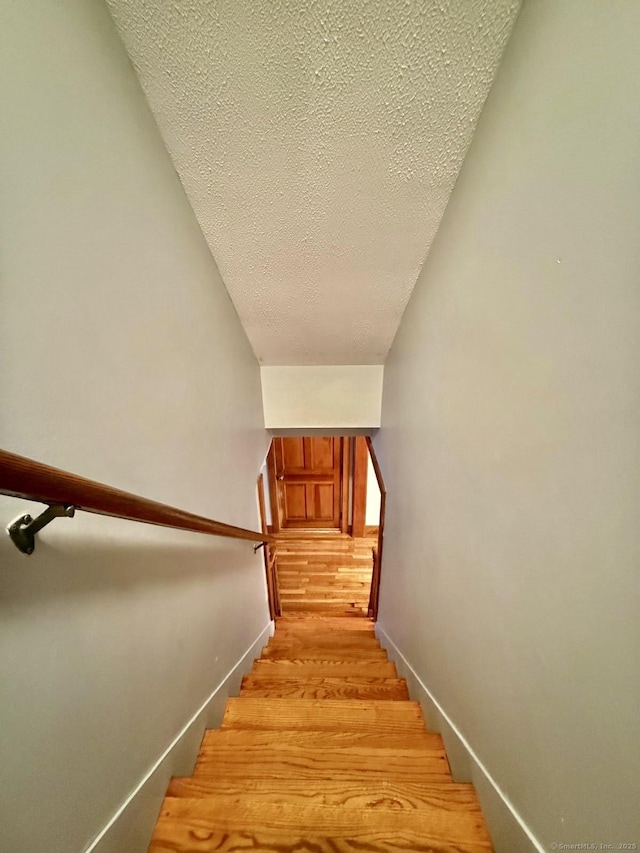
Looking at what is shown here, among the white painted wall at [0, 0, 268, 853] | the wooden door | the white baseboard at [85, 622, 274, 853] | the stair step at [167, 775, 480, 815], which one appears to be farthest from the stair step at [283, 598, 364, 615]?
the stair step at [167, 775, 480, 815]

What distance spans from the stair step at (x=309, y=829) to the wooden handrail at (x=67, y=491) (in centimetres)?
77

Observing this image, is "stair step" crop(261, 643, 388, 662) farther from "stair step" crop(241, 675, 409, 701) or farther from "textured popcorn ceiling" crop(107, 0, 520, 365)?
"textured popcorn ceiling" crop(107, 0, 520, 365)

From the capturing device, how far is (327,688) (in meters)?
1.57

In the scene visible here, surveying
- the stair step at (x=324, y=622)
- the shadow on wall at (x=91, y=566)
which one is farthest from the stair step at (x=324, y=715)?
the stair step at (x=324, y=622)

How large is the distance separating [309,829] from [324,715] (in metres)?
0.49

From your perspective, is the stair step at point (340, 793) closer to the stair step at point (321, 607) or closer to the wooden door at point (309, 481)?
the stair step at point (321, 607)

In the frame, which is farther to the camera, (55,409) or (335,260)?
(335,260)

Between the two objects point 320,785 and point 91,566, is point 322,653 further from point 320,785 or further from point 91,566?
point 91,566

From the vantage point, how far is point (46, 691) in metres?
0.54

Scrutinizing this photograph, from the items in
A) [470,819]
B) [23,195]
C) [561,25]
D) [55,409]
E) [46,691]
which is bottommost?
[470,819]

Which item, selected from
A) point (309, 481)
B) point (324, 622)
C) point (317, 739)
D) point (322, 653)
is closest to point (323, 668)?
point (322, 653)

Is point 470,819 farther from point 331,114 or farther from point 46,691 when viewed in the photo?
point 331,114

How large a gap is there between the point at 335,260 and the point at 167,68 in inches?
34.3

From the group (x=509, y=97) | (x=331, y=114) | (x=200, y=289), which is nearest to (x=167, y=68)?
(x=331, y=114)
